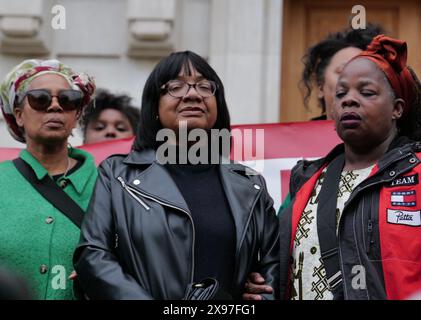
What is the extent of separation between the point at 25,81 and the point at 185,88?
3.07 ft

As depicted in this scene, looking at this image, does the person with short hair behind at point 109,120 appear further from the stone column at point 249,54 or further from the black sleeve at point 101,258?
the black sleeve at point 101,258

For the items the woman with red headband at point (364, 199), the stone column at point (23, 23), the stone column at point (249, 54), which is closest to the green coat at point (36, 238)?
the woman with red headband at point (364, 199)

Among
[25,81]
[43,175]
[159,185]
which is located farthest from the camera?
[25,81]

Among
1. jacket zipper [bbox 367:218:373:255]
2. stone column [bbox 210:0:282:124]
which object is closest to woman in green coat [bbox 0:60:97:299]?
jacket zipper [bbox 367:218:373:255]

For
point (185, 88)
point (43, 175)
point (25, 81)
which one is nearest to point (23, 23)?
point (25, 81)

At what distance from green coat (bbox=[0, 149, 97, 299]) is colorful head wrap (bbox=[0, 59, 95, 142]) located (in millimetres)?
476

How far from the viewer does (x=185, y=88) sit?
16.1 feet

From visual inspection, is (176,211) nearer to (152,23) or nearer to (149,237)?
(149,237)
